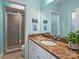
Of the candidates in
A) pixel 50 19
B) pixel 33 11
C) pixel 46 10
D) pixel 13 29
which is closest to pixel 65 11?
pixel 50 19

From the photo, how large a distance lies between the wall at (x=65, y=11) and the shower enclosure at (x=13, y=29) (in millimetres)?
3031

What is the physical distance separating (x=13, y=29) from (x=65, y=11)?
3529 mm

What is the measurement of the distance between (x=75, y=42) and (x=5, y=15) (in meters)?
3.77

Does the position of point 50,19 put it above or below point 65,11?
below

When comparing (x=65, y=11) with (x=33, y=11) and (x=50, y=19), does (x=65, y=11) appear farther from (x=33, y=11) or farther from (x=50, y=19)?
(x=33, y=11)

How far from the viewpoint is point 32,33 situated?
387 centimetres

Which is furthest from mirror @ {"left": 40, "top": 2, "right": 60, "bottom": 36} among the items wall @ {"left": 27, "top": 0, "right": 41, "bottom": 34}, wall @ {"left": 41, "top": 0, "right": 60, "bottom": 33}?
wall @ {"left": 27, "top": 0, "right": 41, "bottom": 34}

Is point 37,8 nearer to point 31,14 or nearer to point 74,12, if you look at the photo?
point 31,14

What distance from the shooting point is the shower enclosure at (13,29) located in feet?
17.1

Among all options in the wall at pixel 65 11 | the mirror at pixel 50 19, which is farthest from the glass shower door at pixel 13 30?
the wall at pixel 65 11

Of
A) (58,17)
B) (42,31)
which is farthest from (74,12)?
(42,31)

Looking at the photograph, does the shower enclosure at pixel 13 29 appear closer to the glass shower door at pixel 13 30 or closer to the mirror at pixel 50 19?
the glass shower door at pixel 13 30

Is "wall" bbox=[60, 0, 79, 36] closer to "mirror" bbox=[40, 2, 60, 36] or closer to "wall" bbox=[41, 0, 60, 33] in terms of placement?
"mirror" bbox=[40, 2, 60, 36]

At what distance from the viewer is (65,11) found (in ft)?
8.73
